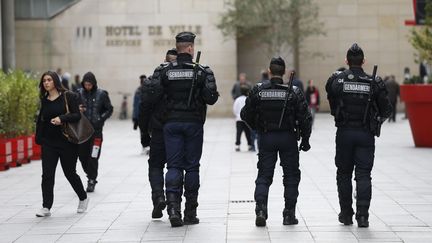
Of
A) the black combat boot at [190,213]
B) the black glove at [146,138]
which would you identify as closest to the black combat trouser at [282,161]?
the black combat boot at [190,213]

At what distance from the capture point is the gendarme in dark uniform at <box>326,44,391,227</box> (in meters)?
9.95

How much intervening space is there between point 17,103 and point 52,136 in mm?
7300

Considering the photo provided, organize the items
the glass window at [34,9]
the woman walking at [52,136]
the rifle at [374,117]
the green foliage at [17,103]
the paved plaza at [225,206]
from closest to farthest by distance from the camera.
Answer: the paved plaza at [225,206] → the rifle at [374,117] → the woman walking at [52,136] → the green foliage at [17,103] → the glass window at [34,9]

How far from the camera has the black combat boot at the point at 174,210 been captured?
999 cm

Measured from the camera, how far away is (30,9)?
37469mm

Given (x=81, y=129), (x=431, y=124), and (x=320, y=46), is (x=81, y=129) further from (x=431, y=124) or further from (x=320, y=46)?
(x=320, y=46)

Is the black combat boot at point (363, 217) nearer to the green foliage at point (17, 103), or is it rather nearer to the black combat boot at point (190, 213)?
the black combat boot at point (190, 213)

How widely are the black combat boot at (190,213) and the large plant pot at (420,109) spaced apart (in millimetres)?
11419

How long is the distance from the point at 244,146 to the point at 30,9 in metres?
17.2

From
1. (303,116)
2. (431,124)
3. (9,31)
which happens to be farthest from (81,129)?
(9,31)

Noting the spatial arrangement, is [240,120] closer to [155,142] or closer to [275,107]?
[155,142]

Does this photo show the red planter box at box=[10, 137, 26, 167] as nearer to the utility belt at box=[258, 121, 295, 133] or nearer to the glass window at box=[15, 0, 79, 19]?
the utility belt at box=[258, 121, 295, 133]

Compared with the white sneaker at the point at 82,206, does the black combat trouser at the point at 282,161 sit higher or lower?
higher

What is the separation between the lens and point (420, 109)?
68.5ft
